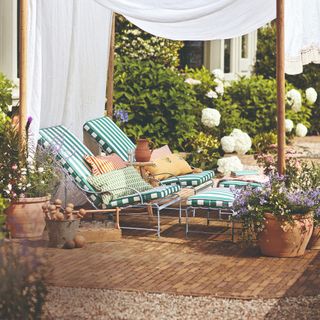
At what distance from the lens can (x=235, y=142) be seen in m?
14.2

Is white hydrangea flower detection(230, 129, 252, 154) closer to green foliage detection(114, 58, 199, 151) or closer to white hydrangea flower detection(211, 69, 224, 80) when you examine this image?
green foliage detection(114, 58, 199, 151)

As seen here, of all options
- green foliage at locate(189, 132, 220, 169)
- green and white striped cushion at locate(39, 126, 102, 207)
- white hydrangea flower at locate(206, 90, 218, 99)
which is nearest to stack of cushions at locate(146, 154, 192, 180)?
green and white striped cushion at locate(39, 126, 102, 207)

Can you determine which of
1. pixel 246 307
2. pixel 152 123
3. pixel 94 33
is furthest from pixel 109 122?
pixel 246 307

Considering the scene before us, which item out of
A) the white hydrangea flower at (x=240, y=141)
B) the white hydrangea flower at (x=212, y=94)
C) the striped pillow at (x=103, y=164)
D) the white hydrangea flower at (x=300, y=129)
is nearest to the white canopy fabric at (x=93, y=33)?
the striped pillow at (x=103, y=164)

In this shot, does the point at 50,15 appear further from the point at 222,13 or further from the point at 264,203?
the point at 264,203

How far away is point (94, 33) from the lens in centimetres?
1073

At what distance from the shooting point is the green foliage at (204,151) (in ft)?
42.3

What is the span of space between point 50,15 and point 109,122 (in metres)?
1.42

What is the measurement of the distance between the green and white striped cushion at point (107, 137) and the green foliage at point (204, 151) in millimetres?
2531

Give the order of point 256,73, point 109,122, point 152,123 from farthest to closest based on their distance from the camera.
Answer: point 256,73 → point 152,123 → point 109,122

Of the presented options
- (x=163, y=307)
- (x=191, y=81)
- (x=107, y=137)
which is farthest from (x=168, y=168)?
(x=191, y=81)

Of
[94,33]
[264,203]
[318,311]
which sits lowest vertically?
[318,311]

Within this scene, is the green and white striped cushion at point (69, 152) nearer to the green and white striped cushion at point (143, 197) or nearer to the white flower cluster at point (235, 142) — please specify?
the green and white striped cushion at point (143, 197)

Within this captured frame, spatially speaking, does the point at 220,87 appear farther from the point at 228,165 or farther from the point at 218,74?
the point at 228,165
